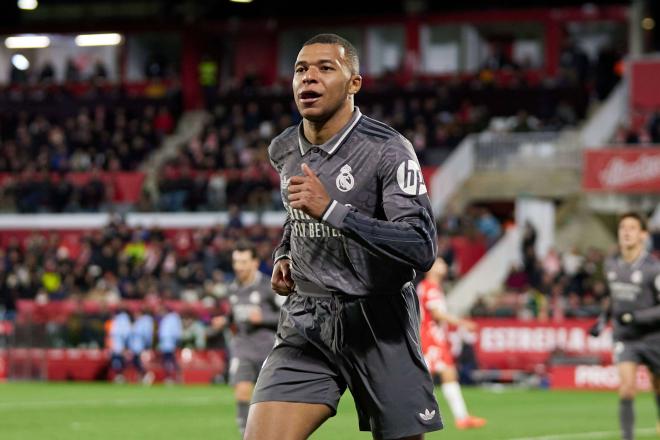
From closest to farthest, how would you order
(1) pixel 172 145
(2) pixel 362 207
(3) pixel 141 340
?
(2) pixel 362 207
(3) pixel 141 340
(1) pixel 172 145

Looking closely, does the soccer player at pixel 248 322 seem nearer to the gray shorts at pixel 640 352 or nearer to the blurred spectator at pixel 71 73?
the gray shorts at pixel 640 352

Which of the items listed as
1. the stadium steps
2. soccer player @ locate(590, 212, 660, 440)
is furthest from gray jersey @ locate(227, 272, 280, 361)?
the stadium steps

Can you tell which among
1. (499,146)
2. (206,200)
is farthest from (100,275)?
(499,146)

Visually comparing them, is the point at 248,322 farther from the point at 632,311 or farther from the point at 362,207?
the point at 362,207

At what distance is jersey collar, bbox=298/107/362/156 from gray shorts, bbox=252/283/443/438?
2.11 feet

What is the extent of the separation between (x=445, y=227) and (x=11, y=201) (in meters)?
13.4

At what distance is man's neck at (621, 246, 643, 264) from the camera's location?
13054mm

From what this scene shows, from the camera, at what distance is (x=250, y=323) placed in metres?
13.6

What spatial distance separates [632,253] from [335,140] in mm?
7741

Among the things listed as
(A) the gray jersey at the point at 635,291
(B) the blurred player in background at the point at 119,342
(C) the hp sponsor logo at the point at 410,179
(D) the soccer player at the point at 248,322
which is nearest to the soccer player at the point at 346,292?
(C) the hp sponsor logo at the point at 410,179

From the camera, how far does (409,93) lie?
41.2 metres

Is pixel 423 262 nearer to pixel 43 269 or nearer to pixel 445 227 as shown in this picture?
pixel 445 227

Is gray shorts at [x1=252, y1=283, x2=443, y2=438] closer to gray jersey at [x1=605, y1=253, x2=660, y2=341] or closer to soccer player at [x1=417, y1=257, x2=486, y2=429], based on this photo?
gray jersey at [x1=605, y1=253, x2=660, y2=341]

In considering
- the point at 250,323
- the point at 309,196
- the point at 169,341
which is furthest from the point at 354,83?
the point at 169,341
